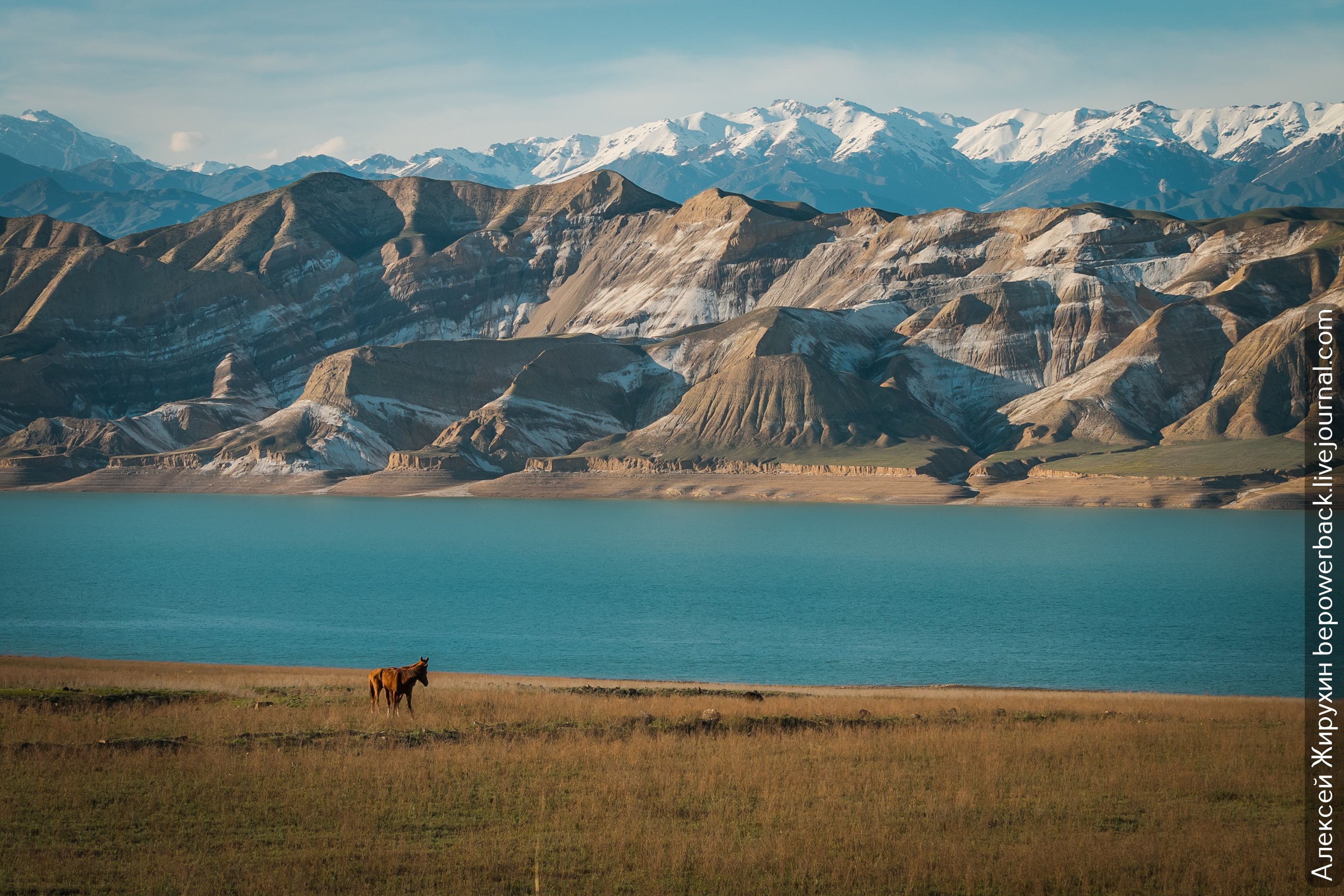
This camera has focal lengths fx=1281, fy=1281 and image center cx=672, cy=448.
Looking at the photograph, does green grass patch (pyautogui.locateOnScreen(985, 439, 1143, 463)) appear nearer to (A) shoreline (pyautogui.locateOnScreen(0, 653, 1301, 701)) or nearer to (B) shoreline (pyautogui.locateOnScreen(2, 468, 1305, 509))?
(B) shoreline (pyautogui.locateOnScreen(2, 468, 1305, 509))

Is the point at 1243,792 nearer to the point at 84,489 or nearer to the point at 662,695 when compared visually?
the point at 662,695

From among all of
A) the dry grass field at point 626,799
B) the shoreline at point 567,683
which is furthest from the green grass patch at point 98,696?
the shoreline at point 567,683

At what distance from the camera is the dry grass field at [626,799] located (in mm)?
15438

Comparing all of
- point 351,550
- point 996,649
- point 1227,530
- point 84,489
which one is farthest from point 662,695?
A: point 84,489

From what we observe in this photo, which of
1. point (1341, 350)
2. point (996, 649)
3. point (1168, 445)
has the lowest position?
point (996, 649)

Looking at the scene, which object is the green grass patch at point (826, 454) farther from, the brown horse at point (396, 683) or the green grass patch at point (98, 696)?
the brown horse at point (396, 683)

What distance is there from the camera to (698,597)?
7594 cm

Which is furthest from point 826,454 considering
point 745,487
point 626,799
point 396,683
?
point 626,799

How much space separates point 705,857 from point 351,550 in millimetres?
95833

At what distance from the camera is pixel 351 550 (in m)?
108

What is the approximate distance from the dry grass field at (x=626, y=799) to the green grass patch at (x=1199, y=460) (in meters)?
135

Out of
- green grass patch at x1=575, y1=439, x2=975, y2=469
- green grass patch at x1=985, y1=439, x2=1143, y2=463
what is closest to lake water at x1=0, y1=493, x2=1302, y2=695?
green grass patch at x1=985, y1=439, x2=1143, y2=463

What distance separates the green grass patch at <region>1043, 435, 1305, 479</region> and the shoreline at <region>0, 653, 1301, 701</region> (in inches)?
4655

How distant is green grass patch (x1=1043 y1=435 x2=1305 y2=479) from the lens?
152750 millimetres
